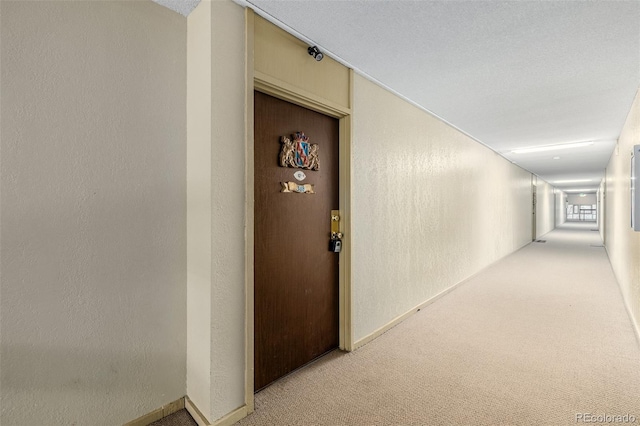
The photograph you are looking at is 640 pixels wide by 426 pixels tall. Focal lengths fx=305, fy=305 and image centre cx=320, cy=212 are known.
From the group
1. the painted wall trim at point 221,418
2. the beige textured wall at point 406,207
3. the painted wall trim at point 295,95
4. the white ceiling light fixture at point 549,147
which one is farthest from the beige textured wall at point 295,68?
the white ceiling light fixture at point 549,147

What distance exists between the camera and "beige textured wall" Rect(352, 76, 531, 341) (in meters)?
2.93

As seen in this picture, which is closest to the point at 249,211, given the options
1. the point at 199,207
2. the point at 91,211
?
the point at 199,207

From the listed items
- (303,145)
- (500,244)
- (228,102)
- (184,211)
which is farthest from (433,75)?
(500,244)

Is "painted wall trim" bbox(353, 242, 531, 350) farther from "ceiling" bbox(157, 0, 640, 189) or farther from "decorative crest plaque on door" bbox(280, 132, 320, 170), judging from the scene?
"ceiling" bbox(157, 0, 640, 189)

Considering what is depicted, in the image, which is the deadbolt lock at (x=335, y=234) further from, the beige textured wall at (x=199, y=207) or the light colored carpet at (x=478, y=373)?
the beige textured wall at (x=199, y=207)

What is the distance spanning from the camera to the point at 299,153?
2404mm

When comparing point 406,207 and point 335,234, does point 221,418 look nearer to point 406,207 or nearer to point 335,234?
point 335,234

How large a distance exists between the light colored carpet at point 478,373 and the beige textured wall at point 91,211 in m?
0.86

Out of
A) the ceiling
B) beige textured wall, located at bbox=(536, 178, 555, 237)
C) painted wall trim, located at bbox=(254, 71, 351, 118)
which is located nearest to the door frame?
painted wall trim, located at bbox=(254, 71, 351, 118)

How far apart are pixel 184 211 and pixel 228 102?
0.75 meters

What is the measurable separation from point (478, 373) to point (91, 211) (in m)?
2.88

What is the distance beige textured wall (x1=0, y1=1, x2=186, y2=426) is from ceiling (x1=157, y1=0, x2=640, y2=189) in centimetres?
56

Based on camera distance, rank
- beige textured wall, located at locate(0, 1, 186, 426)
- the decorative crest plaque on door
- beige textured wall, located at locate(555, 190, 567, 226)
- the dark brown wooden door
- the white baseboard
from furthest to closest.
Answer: beige textured wall, located at locate(555, 190, 567, 226) → the white baseboard → the decorative crest plaque on door → the dark brown wooden door → beige textured wall, located at locate(0, 1, 186, 426)

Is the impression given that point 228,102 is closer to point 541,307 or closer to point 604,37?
point 604,37
